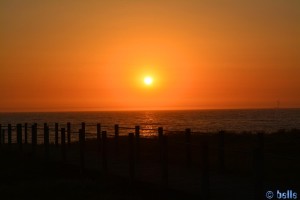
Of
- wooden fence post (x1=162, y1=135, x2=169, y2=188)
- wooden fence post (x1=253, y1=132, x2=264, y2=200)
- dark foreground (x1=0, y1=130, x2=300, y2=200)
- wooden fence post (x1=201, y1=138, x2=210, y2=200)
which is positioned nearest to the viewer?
wooden fence post (x1=253, y1=132, x2=264, y2=200)

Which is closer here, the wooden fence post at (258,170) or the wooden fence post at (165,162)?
the wooden fence post at (258,170)

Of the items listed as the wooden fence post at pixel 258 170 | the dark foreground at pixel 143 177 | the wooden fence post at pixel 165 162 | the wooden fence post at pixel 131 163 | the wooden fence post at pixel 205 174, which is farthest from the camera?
the wooden fence post at pixel 131 163

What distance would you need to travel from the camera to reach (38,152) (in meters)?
24.2

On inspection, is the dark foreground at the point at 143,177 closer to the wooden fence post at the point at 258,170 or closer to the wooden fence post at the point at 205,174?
the wooden fence post at the point at 258,170

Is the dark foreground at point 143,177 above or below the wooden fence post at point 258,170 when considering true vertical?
below

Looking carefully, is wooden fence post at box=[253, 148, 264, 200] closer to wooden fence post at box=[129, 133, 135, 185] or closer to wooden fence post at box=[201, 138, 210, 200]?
wooden fence post at box=[201, 138, 210, 200]

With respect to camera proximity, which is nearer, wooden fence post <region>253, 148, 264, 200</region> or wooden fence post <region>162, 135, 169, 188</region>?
wooden fence post <region>253, 148, 264, 200</region>

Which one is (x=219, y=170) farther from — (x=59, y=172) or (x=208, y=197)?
(x=59, y=172)

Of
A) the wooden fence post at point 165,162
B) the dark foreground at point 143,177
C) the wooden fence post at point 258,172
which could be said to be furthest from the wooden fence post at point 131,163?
the wooden fence post at point 258,172

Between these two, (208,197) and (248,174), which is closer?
(208,197)

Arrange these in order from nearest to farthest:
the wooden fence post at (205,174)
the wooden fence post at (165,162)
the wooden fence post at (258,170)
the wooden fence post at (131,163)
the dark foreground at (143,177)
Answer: the wooden fence post at (258,170), the wooden fence post at (205,174), the dark foreground at (143,177), the wooden fence post at (165,162), the wooden fence post at (131,163)

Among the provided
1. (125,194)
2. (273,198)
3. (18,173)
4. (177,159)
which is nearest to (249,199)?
(273,198)

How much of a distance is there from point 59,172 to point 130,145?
16.1ft

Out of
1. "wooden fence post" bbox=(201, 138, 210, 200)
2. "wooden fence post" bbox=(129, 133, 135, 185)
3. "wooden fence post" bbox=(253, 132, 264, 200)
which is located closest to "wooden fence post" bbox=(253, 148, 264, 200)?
"wooden fence post" bbox=(253, 132, 264, 200)
